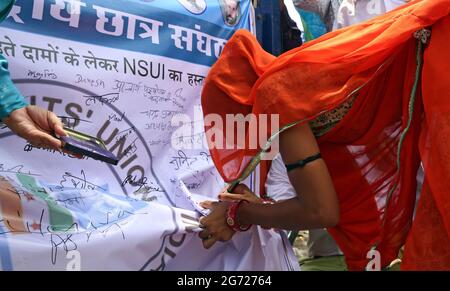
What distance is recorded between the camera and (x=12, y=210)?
1353 mm

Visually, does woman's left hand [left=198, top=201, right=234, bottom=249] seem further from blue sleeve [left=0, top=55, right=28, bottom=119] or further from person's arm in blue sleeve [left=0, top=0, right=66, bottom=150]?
blue sleeve [left=0, top=55, right=28, bottom=119]

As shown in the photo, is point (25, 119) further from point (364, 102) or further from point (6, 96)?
point (364, 102)

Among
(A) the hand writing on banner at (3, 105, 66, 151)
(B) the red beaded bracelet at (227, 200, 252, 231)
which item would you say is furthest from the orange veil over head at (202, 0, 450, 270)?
(A) the hand writing on banner at (3, 105, 66, 151)

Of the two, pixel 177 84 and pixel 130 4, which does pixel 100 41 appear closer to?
pixel 130 4

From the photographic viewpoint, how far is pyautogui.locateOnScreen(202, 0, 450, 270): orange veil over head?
3.92 feet

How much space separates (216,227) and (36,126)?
0.56 meters

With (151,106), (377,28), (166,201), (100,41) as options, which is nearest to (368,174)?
(377,28)

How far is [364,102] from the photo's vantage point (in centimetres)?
135

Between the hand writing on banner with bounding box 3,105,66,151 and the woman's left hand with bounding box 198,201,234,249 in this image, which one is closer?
the hand writing on banner with bounding box 3,105,66,151

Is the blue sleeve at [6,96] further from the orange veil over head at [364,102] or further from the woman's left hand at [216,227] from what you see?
the woman's left hand at [216,227]

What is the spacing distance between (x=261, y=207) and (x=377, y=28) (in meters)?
0.55

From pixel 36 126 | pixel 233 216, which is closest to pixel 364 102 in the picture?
pixel 233 216

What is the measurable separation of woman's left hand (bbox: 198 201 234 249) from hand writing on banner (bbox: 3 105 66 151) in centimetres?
49

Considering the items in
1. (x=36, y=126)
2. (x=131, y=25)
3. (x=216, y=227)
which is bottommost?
(x=216, y=227)
